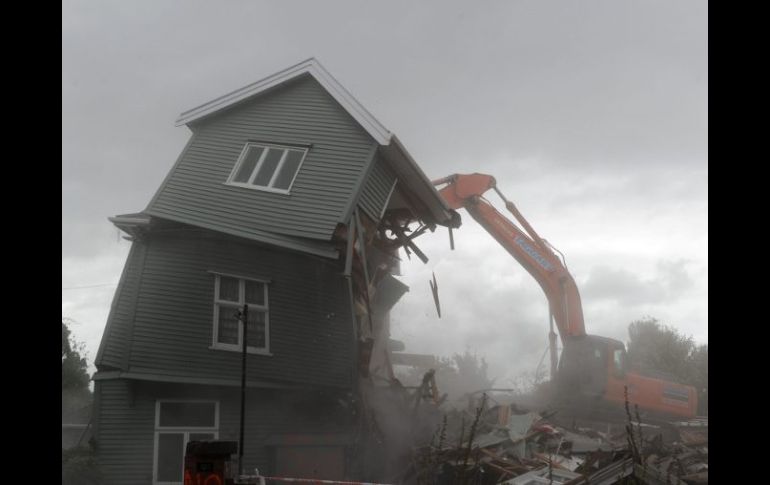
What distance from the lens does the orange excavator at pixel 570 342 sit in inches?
676

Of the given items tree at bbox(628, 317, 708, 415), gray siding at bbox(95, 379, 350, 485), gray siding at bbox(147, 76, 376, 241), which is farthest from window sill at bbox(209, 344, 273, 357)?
tree at bbox(628, 317, 708, 415)

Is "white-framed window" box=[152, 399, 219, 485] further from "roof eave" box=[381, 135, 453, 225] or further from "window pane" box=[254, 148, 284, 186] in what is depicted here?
"roof eave" box=[381, 135, 453, 225]

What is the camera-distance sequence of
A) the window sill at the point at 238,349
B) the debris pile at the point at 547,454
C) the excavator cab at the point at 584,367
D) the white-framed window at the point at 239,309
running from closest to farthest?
1. the debris pile at the point at 547,454
2. the window sill at the point at 238,349
3. the white-framed window at the point at 239,309
4. the excavator cab at the point at 584,367

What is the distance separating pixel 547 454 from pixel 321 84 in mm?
8730

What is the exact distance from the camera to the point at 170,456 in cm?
1245

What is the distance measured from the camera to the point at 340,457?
12445 mm

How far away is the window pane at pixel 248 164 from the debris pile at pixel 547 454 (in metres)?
6.57

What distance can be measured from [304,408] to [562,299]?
8.01 metres

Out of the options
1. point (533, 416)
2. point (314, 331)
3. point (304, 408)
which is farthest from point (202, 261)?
point (533, 416)

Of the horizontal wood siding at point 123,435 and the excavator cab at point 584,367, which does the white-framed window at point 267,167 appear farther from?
the excavator cab at point 584,367

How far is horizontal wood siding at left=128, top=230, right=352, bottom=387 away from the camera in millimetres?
12750

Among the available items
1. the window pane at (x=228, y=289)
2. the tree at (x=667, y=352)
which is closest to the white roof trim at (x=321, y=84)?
the window pane at (x=228, y=289)

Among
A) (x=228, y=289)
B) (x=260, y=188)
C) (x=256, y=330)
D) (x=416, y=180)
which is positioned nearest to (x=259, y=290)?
(x=228, y=289)
